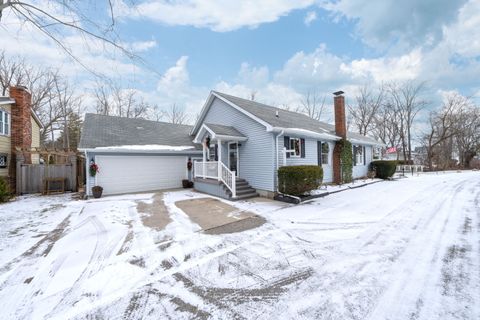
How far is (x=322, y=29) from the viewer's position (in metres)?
13.0

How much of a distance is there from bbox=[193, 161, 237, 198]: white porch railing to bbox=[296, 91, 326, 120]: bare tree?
2479cm

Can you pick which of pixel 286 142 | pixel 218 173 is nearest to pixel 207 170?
pixel 218 173

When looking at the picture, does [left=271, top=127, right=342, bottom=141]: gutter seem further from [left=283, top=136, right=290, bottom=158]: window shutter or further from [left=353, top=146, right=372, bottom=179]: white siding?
[left=353, top=146, right=372, bottom=179]: white siding

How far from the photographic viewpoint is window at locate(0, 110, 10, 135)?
425 inches

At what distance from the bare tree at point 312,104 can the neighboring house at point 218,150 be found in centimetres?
1839

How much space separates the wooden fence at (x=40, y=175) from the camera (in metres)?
11.2

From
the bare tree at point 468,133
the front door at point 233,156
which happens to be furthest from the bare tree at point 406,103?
the front door at point 233,156

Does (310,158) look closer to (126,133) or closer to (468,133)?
(126,133)

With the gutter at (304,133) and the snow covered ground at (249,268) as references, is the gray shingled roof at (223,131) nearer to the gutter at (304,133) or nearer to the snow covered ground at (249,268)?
the gutter at (304,133)

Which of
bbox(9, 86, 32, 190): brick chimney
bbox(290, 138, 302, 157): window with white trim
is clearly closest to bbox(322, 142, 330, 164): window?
bbox(290, 138, 302, 157): window with white trim

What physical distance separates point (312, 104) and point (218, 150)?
85.3ft

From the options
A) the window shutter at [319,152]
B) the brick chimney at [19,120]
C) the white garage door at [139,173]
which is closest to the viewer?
the white garage door at [139,173]

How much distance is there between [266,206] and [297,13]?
35.6 feet

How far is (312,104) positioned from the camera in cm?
3209
